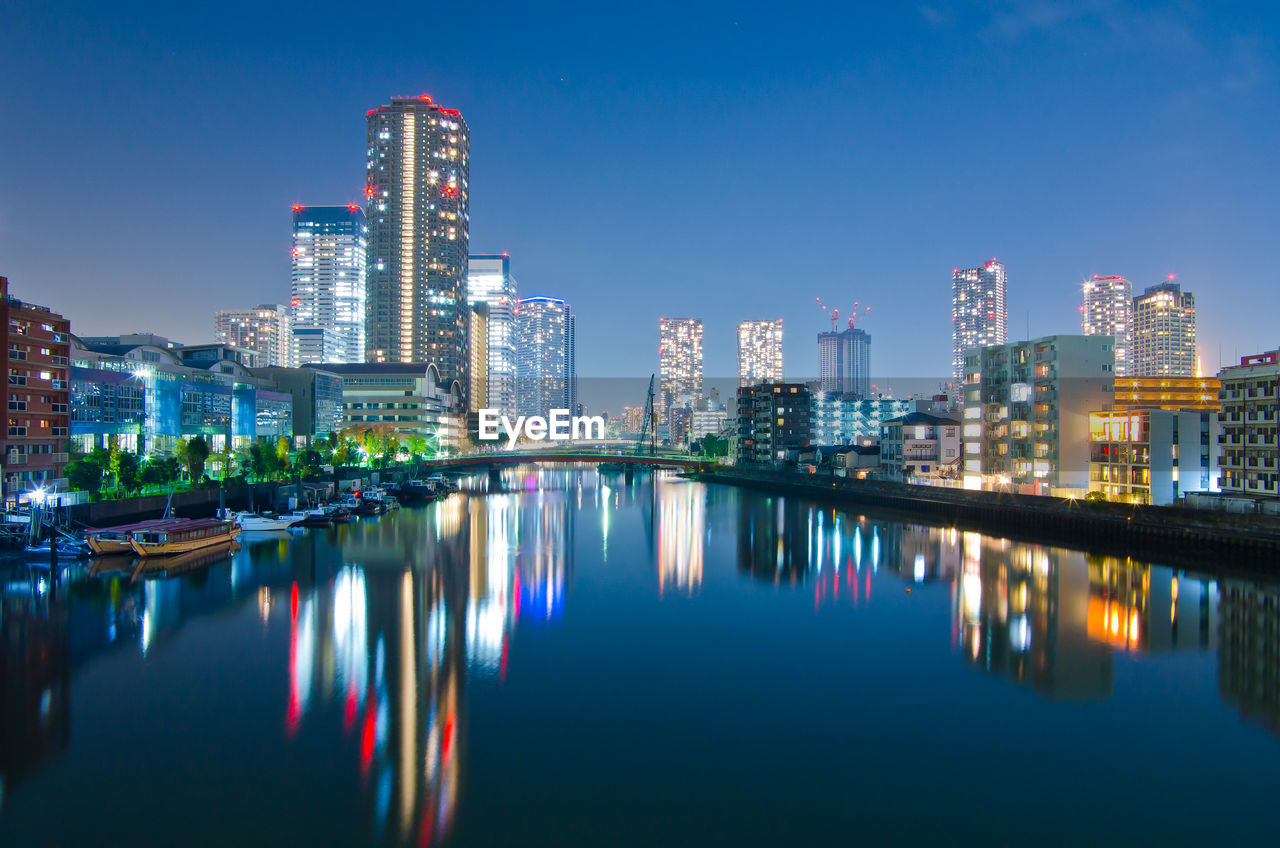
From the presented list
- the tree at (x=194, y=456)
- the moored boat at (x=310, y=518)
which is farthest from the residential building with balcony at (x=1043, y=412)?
the tree at (x=194, y=456)

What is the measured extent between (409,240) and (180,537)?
9368 cm

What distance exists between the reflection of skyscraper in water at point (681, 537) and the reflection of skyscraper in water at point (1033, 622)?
361 inches

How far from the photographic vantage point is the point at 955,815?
10266 millimetres

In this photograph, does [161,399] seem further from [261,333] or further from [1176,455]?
[261,333]

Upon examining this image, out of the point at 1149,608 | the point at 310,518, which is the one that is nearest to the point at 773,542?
the point at 1149,608

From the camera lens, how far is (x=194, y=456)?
36406mm

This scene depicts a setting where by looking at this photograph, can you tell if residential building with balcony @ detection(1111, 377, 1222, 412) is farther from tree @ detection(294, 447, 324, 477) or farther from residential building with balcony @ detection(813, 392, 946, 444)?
tree @ detection(294, 447, 324, 477)

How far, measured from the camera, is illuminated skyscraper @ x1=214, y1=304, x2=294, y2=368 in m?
179

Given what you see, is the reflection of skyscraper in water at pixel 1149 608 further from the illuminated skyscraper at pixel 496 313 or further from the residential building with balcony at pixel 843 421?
the illuminated skyscraper at pixel 496 313

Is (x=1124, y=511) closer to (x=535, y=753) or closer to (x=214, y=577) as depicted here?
(x=535, y=753)

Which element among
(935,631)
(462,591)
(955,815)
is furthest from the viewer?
(462,591)

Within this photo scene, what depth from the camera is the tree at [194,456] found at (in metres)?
36.3

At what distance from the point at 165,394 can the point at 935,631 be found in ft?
132

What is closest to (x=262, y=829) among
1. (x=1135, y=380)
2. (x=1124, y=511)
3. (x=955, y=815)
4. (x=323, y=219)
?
(x=955, y=815)
